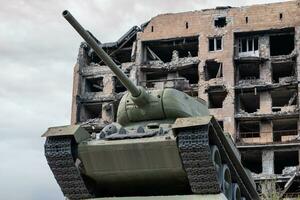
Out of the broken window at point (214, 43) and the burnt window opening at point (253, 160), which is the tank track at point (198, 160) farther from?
the broken window at point (214, 43)

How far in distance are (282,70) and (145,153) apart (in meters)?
39.6

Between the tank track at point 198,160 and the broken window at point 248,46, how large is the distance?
37.9m

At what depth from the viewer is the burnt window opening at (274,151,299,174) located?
159ft

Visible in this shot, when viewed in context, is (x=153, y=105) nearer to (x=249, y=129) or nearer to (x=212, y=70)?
(x=249, y=129)

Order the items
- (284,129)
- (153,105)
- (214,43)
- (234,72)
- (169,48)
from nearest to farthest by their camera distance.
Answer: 1. (153,105)
2. (234,72)
3. (284,129)
4. (214,43)
5. (169,48)

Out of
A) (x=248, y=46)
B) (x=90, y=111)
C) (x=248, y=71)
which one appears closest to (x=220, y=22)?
(x=248, y=46)

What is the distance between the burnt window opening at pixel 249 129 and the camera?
5047 cm

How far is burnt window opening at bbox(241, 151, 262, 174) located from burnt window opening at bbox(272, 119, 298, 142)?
1906 millimetres

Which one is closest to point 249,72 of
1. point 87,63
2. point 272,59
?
point 272,59

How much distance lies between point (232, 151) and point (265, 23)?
3600 centimetres

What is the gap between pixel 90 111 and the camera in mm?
57094

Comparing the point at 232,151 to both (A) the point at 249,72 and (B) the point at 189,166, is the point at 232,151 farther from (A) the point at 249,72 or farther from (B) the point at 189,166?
(A) the point at 249,72

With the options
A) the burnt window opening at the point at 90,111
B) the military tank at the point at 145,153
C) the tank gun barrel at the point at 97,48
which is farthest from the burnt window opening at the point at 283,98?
the tank gun barrel at the point at 97,48

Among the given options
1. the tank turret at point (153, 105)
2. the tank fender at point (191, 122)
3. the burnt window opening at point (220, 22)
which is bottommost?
the tank fender at point (191, 122)
